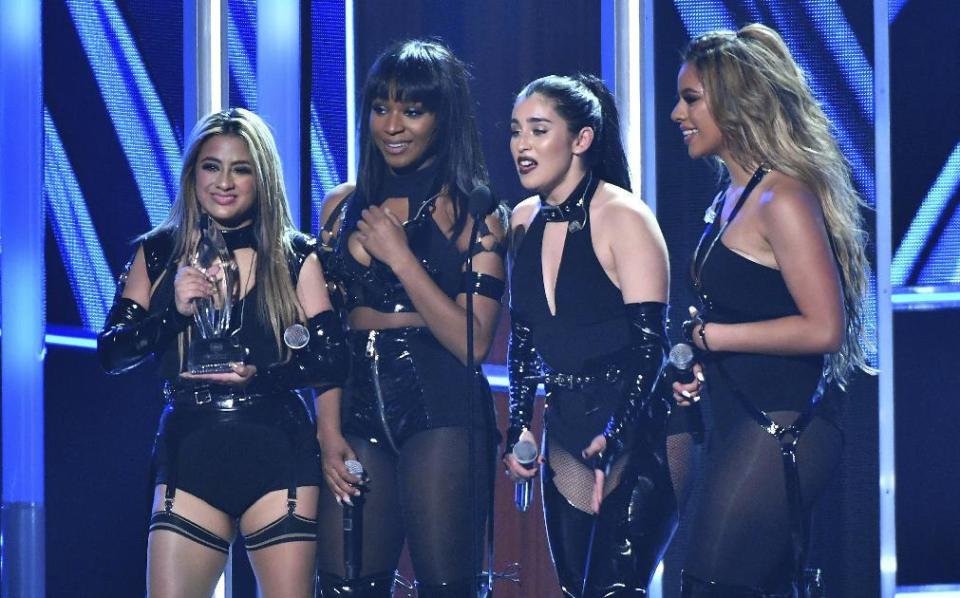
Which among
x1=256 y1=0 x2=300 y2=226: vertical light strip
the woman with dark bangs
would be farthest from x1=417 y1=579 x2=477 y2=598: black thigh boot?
x1=256 y1=0 x2=300 y2=226: vertical light strip

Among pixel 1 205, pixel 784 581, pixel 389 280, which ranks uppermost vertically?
pixel 1 205

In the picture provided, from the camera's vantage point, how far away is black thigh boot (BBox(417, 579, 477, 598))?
11.0 ft

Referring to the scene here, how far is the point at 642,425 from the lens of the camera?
10.6 ft

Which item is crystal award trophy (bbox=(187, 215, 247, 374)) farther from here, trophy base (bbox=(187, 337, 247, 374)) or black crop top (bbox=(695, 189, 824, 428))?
black crop top (bbox=(695, 189, 824, 428))

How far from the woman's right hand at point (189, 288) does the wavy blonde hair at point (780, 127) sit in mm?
1402

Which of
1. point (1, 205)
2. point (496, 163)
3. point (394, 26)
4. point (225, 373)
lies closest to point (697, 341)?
point (225, 373)

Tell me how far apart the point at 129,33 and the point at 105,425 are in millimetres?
1506

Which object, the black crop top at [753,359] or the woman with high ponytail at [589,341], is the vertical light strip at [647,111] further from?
the black crop top at [753,359]

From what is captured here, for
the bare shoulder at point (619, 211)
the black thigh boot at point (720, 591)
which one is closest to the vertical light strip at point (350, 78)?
the bare shoulder at point (619, 211)

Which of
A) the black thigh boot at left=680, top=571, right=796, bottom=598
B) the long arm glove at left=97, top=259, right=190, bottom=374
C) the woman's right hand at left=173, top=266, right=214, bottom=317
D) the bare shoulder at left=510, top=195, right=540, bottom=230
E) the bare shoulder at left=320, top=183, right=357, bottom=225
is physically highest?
the bare shoulder at left=320, top=183, right=357, bottom=225

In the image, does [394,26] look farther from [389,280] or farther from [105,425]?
[105,425]

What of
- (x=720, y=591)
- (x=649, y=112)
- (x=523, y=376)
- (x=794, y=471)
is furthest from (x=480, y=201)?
(x=649, y=112)

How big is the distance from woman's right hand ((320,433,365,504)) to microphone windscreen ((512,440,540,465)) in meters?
0.42

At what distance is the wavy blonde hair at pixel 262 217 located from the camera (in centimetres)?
346
